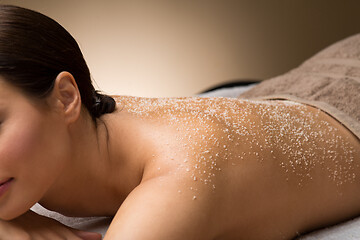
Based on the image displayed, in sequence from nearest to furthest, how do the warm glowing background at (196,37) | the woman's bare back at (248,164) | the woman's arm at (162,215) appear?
1. the woman's arm at (162,215)
2. the woman's bare back at (248,164)
3. the warm glowing background at (196,37)

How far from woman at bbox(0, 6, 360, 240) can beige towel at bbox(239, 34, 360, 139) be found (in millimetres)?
91

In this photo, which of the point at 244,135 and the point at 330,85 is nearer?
the point at 244,135

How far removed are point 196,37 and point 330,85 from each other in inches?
68.3

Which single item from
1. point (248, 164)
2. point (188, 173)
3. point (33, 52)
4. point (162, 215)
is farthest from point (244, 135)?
point (33, 52)

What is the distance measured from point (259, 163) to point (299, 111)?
294 millimetres

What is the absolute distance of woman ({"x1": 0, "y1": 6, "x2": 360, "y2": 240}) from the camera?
0.89 m

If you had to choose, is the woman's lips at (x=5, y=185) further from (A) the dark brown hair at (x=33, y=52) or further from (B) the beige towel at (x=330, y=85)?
(B) the beige towel at (x=330, y=85)

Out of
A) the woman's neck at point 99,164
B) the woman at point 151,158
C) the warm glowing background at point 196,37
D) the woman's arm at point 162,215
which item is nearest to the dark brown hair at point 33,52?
the woman at point 151,158

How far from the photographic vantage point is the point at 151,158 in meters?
1.01

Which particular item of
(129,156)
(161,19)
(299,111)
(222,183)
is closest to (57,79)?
(129,156)

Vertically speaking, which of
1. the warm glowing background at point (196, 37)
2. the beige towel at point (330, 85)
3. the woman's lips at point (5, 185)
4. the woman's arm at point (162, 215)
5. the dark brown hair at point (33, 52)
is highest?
the dark brown hair at point (33, 52)

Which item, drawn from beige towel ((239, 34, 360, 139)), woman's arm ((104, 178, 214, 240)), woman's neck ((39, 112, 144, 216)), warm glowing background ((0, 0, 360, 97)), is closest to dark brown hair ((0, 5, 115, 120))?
woman's neck ((39, 112, 144, 216))

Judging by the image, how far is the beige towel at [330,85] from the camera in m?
1.36

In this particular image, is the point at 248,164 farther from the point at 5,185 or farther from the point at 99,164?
the point at 5,185
